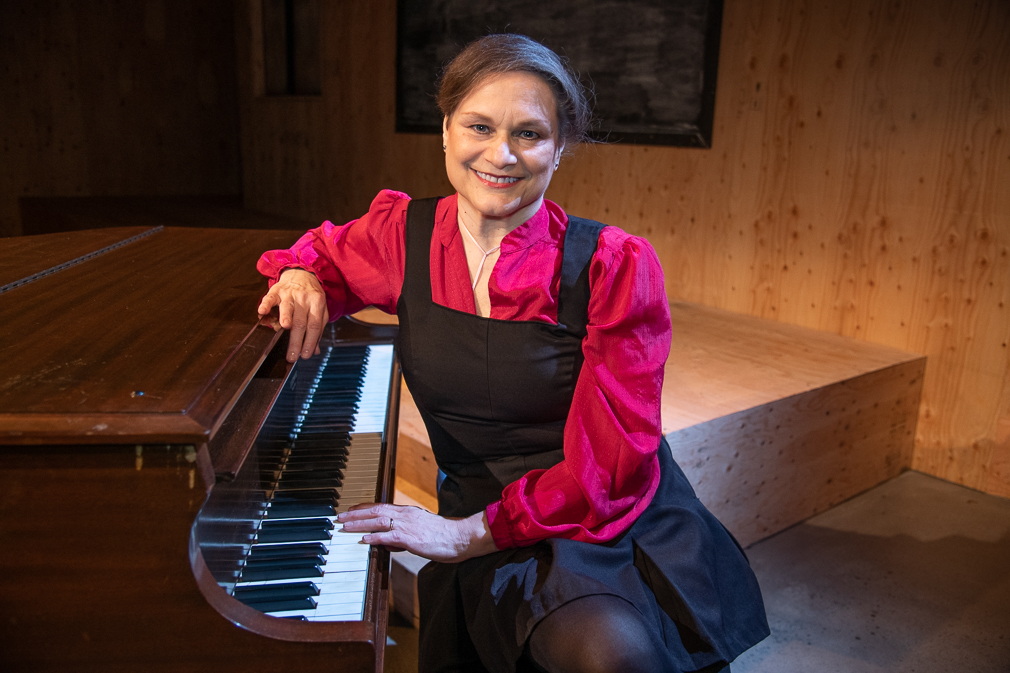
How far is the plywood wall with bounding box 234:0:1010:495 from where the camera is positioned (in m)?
3.01

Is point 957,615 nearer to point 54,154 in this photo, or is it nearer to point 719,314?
point 719,314

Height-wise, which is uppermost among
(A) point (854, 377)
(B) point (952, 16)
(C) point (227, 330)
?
(B) point (952, 16)

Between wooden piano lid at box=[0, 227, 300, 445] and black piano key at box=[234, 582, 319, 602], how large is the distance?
0.29 metres

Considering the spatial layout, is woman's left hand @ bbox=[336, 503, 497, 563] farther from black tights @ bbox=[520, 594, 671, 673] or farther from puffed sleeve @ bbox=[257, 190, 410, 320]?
puffed sleeve @ bbox=[257, 190, 410, 320]

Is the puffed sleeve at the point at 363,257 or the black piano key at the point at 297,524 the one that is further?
the puffed sleeve at the point at 363,257

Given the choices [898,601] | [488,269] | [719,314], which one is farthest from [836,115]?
[488,269]

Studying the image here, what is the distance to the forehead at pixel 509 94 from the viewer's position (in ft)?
4.65

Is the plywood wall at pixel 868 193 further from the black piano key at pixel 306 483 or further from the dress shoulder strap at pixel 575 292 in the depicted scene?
the black piano key at pixel 306 483

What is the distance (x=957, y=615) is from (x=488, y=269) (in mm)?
1959

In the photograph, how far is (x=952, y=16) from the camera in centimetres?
300

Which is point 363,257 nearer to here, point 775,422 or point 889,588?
point 775,422

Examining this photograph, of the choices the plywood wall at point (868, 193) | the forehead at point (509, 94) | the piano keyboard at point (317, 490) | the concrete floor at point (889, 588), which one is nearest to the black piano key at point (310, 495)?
the piano keyboard at point (317, 490)

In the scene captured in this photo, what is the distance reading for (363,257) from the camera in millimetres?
1588

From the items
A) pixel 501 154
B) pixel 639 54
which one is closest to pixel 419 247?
pixel 501 154
